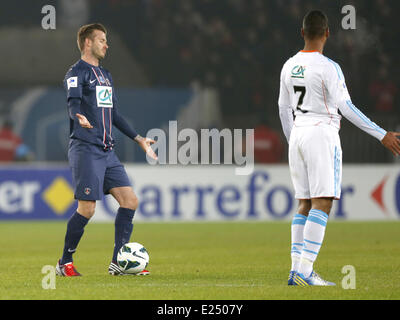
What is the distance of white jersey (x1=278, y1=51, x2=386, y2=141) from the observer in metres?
6.57

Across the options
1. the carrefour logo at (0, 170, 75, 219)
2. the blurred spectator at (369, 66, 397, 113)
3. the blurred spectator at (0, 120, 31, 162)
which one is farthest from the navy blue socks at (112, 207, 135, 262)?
the blurred spectator at (369, 66, 397, 113)

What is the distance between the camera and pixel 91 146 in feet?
25.2

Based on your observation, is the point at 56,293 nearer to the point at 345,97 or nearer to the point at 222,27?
the point at 345,97

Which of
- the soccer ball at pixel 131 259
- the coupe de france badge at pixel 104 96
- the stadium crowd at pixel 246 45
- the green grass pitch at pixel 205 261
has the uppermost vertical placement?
the stadium crowd at pixel 246 45

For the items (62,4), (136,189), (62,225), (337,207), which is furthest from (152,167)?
(62,4)

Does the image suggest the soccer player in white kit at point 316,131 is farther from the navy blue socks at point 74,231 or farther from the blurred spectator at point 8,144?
the blurred spectator at point 8,144

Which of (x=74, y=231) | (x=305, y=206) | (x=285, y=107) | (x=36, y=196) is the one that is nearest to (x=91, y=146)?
(x=74, y=231)

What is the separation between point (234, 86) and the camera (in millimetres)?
20203

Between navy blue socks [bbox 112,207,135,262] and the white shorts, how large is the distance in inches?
72.0

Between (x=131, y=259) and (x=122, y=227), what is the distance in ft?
Answer: 1.15

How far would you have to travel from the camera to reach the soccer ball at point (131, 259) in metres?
7.74

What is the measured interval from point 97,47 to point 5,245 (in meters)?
4.73

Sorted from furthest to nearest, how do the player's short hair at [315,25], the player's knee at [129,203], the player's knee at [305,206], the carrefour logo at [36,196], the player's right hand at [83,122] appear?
the carrefour logo at [36,196]
the player's knee at [129,203]
the player's right hand at [83,122]
the player's knee at [305,206]
the player's short hair at [315,25]

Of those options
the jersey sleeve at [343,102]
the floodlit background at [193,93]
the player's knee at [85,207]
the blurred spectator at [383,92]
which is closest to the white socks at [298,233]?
the jersey sleeve at [343,102]
